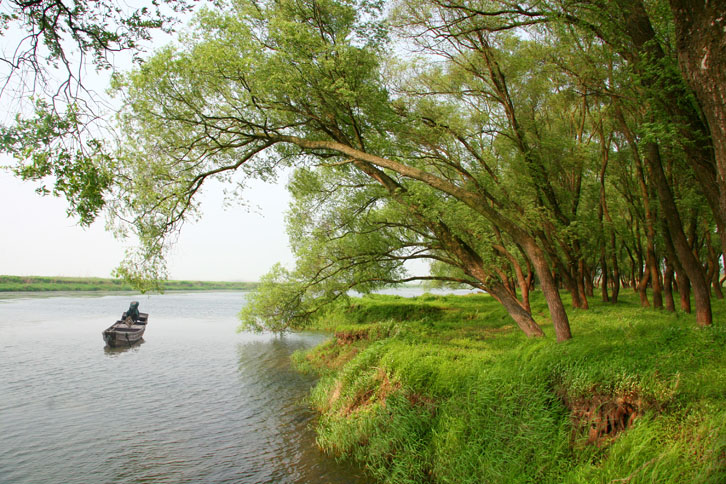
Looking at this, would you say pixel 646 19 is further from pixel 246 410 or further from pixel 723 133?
pixel 246 410

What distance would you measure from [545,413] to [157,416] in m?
10.2

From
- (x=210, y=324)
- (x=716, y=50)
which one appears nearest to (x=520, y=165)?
(x=716, y=50)

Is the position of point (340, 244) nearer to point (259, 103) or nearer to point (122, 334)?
point (259, 103)

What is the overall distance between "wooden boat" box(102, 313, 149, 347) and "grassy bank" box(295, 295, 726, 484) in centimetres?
1741

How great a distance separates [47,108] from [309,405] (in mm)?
9301

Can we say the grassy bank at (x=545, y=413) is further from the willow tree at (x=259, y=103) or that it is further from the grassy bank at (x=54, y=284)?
the grassy bank at (x=54, y=284)

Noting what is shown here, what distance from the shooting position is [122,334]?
22.5 metres

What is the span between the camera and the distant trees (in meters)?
7.81

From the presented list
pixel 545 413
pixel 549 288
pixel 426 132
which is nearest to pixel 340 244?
pixel 426 132

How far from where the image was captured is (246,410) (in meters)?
11.5

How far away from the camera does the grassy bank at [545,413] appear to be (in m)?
4.47

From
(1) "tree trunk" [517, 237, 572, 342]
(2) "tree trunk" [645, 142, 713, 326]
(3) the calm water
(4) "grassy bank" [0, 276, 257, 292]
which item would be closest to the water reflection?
(3) the calm water

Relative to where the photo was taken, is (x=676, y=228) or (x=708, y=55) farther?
(x=676, y=228)

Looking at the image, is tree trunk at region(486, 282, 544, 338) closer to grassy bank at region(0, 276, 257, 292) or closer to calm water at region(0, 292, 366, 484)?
calm water at region(0, 292, 366, 484)
